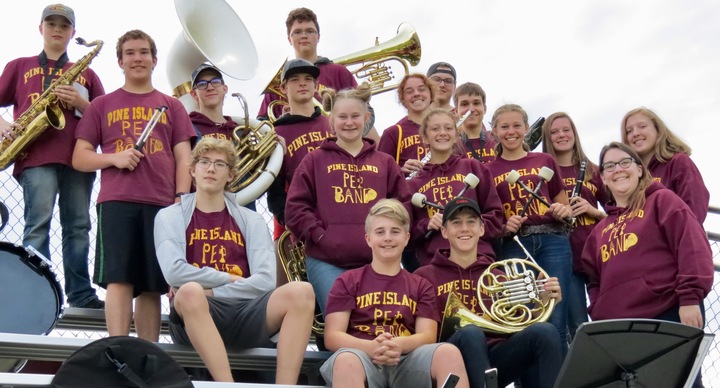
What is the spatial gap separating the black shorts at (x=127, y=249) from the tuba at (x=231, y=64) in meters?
0.77

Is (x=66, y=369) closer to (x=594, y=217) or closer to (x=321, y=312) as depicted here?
(x=321, y=312)

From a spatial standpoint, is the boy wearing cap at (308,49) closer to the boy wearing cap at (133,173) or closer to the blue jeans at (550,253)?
the boy wearing cap at (133,173)

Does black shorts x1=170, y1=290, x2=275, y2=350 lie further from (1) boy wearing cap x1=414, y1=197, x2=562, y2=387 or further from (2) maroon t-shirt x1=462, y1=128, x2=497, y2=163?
(2) maroon t-shirt x1=462, y1=128, x2=497, y2=163

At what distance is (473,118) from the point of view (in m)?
6.77

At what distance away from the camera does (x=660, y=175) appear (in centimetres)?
625

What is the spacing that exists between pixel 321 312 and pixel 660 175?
2.23m

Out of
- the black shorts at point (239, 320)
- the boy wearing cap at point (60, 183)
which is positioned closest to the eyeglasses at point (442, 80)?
the boy wearing cap at point (60, 183)

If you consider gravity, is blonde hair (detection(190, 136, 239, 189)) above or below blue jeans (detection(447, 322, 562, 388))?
above

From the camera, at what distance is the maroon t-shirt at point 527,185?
5.99 meters

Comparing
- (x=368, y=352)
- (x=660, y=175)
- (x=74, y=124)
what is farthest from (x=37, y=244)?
(x=660, y=175)

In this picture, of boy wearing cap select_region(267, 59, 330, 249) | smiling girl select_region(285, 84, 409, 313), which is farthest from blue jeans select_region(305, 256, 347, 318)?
boy wearing cap select_region(267, 59, 330, 249)

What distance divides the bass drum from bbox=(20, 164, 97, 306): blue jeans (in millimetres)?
520

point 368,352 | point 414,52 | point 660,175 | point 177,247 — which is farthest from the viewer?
point 414,52

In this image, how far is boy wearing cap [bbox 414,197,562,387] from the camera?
4945mm
